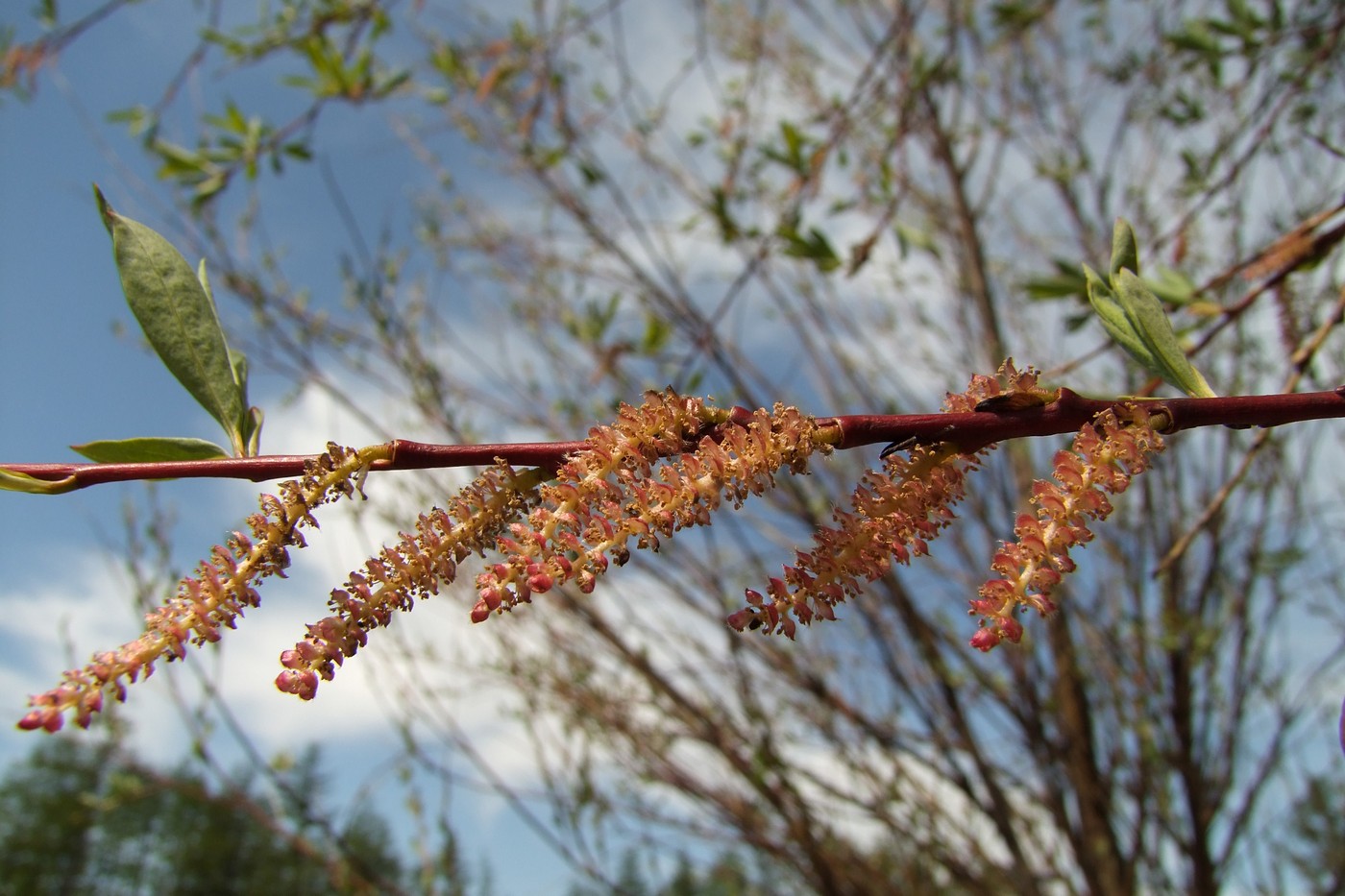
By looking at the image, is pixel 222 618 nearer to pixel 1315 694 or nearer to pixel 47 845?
pixel 1315 694

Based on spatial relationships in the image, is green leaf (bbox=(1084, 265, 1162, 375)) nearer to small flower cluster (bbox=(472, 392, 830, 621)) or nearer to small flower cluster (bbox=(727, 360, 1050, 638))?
small flower cluster (bbox=(727, 360, 1050, 638))

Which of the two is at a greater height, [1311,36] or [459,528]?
[1311,36]

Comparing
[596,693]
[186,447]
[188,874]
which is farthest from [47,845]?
[186,447]

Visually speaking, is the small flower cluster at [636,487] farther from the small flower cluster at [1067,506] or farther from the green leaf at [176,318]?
the green leaf at [176,318]

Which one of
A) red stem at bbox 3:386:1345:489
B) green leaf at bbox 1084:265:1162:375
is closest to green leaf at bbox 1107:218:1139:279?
green leaf at bbox 1084:265:1162:375

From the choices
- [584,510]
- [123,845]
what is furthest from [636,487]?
[123,845]

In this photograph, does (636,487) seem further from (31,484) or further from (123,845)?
(123,845)
